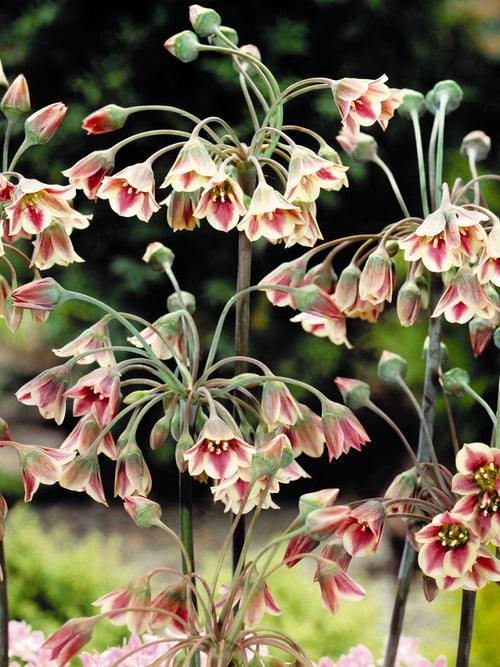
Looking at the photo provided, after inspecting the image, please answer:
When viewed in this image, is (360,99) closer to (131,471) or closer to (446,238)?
(446,238)

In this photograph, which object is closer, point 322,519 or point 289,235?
point 322,519

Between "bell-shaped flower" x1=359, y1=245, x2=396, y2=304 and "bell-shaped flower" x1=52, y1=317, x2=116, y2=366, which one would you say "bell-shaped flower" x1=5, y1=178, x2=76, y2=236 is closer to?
"bell-shaped flower" x1=52, y1=317, x2=116, y2=366

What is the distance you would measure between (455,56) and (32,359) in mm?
1818

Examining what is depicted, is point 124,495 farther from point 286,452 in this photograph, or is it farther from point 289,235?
point 289,235

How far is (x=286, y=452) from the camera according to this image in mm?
590

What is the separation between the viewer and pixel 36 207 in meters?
0.65

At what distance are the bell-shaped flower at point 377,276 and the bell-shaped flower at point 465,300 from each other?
0.06 meters

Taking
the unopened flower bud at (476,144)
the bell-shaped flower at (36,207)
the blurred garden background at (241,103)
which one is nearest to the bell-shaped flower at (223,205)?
the bell-shaped flower at (36,207)

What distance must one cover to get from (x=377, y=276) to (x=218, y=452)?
0.22 m

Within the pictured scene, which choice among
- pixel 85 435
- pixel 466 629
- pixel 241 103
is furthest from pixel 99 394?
pixel 241 103

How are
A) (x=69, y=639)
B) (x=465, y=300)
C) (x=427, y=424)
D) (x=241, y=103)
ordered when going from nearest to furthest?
(x=69, y=639), (x=465, y=300), (x=427, y=424), (x=241, y=103)

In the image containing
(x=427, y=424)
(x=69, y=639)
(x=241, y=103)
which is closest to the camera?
(x=69, y=639)

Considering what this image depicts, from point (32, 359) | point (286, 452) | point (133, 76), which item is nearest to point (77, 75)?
point (133, 76)

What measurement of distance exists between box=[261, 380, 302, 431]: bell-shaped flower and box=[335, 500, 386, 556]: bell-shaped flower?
0.29 ft
